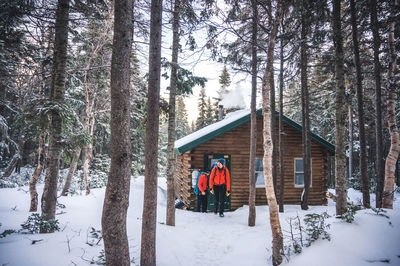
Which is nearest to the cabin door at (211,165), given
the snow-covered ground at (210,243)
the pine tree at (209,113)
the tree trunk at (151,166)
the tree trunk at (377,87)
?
the snow-covered ground at (210,243)

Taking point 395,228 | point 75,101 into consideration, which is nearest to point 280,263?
point 395,228

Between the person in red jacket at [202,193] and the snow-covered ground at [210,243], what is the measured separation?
1.33 metres

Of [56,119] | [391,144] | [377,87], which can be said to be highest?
[377,87]

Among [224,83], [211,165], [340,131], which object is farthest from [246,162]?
[224,83]

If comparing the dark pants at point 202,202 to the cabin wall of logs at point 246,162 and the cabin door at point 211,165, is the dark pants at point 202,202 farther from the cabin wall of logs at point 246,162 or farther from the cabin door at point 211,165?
the cabin door at point 211,165

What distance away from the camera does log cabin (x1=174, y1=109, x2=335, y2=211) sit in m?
10.1

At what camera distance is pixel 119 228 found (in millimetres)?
3188

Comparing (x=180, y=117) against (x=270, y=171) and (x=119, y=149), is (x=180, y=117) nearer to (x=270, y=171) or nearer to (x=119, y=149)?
(x=270, y=171)

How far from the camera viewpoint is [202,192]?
29.7ft

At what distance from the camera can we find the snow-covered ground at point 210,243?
3.60 m

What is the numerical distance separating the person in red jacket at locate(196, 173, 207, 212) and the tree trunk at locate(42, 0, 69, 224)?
5323 mm

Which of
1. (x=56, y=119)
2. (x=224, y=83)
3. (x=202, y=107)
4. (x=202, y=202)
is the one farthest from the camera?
(x=202, y=107)

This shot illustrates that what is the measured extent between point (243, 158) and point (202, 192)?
304 cm

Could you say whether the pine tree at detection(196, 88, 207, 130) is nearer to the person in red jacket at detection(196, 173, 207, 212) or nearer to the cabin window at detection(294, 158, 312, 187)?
the cabin window at detection(294, 158, 312, 187)
